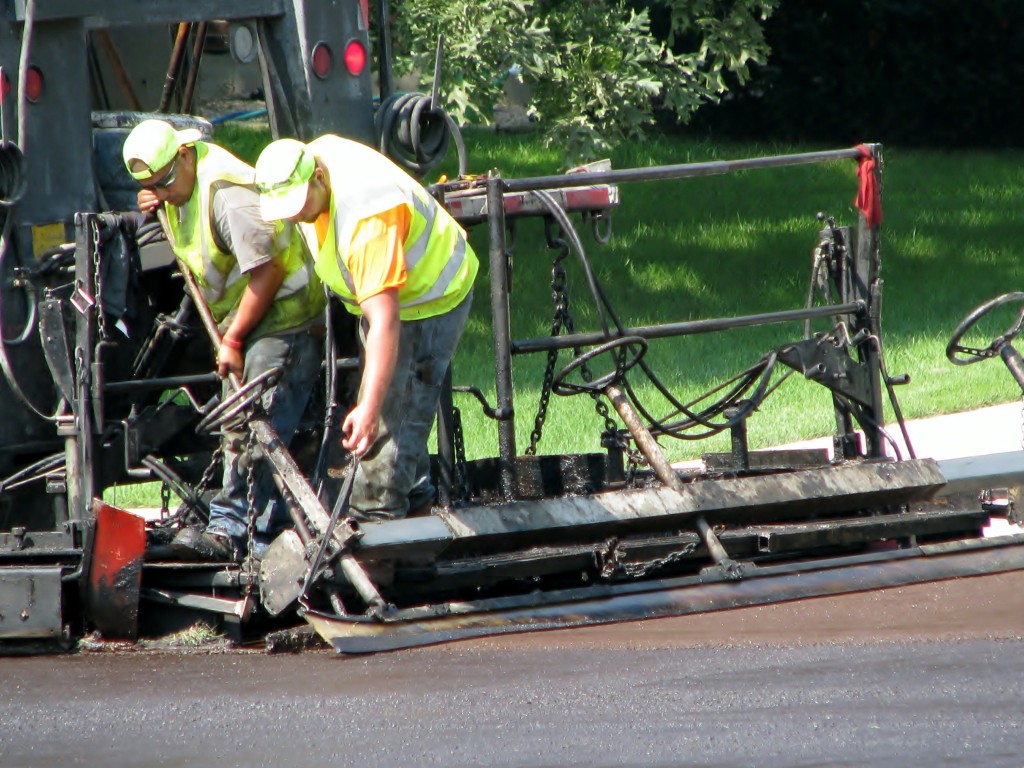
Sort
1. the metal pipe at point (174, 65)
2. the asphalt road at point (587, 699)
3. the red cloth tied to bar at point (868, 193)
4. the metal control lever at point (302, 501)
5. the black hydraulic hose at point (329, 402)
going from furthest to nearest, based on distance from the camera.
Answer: the metal pipe at point (174, 65)
the red cloth tied to bar at point (868, 193)
the black hydraulic hose at point (329, 402)
the metal control lever at point (302, 501)
the asphalt road at point (587, 699)

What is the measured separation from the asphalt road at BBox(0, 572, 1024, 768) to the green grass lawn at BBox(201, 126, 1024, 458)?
4588 millimetres

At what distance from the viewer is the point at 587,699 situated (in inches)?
167

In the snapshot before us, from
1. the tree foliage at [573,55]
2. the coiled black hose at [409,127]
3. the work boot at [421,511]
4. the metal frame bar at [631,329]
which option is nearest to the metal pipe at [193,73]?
the coiled black hose at [409,127]

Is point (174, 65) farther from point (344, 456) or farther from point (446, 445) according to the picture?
point (446, 445)

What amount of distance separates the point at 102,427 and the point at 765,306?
34.1 feet

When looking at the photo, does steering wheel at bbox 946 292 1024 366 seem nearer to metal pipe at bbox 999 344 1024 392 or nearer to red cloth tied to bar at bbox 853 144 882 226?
metal pipe at bbox 999 344 1024 392

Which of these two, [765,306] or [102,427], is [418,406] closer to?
[102,427]

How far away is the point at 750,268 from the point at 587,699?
12.1 metres

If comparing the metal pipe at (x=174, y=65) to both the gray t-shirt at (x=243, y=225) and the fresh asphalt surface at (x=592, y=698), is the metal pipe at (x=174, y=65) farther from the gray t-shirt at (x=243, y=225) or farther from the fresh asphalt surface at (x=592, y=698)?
the fresh asphalt surface at (x=592, y=698)

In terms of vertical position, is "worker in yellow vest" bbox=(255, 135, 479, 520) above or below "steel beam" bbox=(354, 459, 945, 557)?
above

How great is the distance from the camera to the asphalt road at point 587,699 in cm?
390

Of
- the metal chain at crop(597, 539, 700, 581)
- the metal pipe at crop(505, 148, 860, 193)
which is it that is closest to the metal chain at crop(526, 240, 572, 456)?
the metal pipe at crop(505, 148, 860, 193)

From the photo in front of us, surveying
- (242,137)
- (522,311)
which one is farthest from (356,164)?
(242,137)

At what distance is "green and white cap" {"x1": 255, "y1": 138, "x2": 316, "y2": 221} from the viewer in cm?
480
